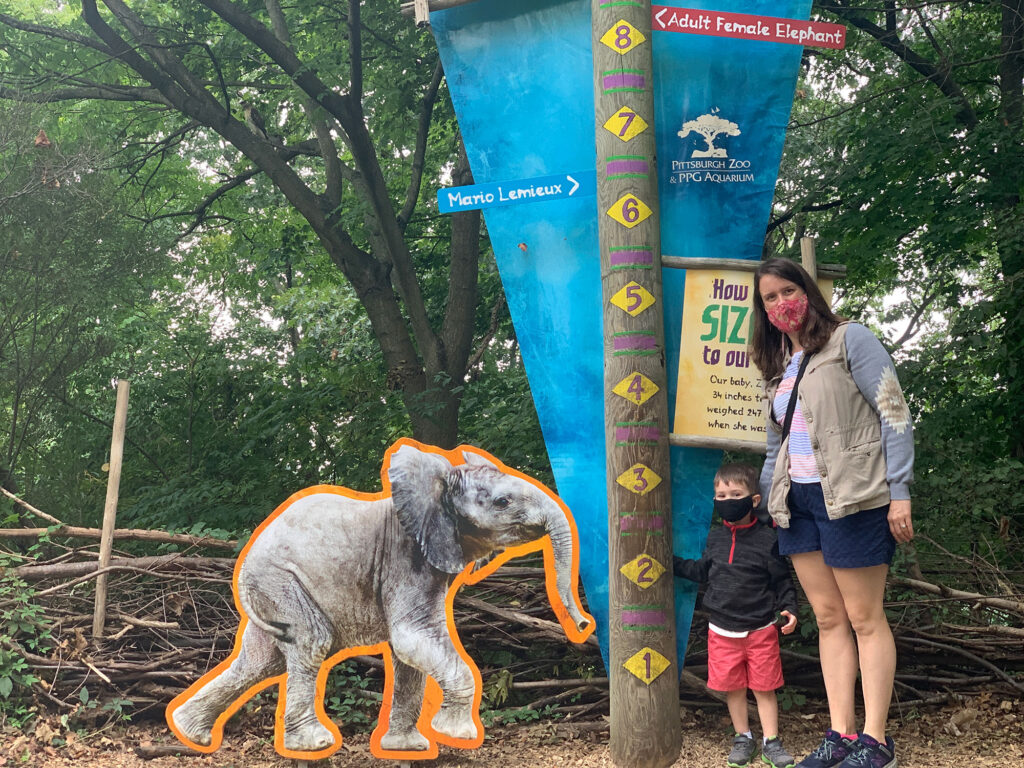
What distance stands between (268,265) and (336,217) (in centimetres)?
198

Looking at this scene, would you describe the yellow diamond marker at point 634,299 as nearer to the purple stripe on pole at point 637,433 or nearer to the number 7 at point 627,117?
the purple stripe on pole at point 637,433

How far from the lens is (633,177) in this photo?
12.8 feet

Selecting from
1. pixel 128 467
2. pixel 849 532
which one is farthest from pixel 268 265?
pixel 849 532

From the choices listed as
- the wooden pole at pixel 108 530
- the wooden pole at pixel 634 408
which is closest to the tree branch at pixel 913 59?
the wooden pole at pixel 634 408

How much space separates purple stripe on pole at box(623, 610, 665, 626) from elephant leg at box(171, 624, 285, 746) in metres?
1.56

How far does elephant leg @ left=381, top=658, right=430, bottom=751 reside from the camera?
12.8 feet

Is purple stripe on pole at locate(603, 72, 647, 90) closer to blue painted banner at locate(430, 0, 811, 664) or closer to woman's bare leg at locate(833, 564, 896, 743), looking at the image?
blue painted banner at locate(430, 0, 811, 664)

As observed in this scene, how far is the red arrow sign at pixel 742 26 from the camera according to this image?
401cm

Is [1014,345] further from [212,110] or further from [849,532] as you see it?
[212,110]

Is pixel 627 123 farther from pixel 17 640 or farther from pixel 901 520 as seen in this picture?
pixel 17 640

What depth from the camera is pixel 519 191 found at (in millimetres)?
4172

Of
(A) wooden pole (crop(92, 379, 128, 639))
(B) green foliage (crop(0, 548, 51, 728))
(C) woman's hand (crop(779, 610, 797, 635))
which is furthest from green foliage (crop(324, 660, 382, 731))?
(C) woman's hand (crop(779, 610, 797, 635))

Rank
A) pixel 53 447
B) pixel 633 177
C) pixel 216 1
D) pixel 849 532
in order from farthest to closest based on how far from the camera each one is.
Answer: pixel 53 447 → pixel 216 1 → pixel 633 177 → pixel 849 532

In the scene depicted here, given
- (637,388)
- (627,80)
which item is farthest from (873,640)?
(627,80)
